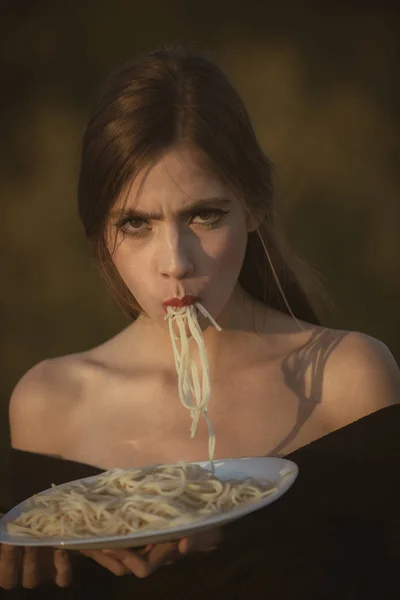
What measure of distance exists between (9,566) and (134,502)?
0.29 metres

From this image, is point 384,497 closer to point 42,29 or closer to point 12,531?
point 12,531

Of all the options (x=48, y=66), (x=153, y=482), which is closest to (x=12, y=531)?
(x=153, y=482)

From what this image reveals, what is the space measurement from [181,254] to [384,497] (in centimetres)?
56

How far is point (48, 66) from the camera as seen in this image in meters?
2.44

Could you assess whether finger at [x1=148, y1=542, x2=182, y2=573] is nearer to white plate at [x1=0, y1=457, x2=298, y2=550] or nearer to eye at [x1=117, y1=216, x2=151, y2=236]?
white plate at [x1=0, y1=457, x2=298, y2=550]

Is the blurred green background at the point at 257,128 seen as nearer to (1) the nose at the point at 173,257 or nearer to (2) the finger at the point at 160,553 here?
(1) the nose at the point at 173,257

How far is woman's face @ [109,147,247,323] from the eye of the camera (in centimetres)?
164

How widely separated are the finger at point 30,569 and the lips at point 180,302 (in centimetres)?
48

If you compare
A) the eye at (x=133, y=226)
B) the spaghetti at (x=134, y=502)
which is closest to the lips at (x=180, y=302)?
the eye at (x=133, y=226)

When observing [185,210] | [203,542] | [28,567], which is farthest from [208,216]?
[28,567]

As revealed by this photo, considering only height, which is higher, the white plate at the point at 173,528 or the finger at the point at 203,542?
the white plate at the point at 173,528

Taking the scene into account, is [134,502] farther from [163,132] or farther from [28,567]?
[163,132]

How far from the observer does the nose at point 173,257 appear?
1628 mm

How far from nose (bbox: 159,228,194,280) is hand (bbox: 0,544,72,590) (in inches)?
19.8
